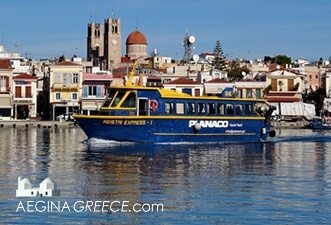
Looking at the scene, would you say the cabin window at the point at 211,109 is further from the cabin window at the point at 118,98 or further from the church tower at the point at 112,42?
the church tower at the point at 112,42

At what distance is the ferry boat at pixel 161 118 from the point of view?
45594 millimetres

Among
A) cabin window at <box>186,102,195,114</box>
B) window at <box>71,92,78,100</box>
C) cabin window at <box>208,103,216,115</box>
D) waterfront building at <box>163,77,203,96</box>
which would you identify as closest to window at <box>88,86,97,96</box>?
window at <box>71,92,78,100</box>

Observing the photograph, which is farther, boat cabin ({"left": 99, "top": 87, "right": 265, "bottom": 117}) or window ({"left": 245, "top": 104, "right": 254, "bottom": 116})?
window ({"left": 245, "top": 104, "right": 254, "bottom": 116})

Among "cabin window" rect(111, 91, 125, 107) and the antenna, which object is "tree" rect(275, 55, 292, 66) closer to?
the antenna

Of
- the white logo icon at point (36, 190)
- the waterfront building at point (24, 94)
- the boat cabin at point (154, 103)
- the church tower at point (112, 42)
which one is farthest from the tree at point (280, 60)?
the white logo icon at point (36, 190)

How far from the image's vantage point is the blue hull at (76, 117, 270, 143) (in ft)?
150

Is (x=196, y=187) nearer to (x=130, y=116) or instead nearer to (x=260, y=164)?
(x=260, y=164)

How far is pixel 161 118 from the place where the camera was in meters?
46.2

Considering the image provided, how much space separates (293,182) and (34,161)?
41.2 ft

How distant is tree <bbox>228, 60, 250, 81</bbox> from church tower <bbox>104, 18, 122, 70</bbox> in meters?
18.1

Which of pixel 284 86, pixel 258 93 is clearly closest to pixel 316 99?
pixel 284 86

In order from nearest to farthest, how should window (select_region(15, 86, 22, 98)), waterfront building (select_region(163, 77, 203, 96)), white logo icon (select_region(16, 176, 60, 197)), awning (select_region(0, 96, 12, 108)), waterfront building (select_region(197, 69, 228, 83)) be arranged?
1. white logo icon (select_region(16, 176, 60, 197))
2. awning (select_region(0, 96, 12, 108))
3. window (select_region(15, 86, 22, 98))
4. waterfront building (select_region(163, 77, 203, 96))
5. waterfront building (select_region(197, 69, 228, 83))

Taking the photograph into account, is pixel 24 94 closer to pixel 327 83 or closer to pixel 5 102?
pixel 5 102

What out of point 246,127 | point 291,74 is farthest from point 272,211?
point 291,74
